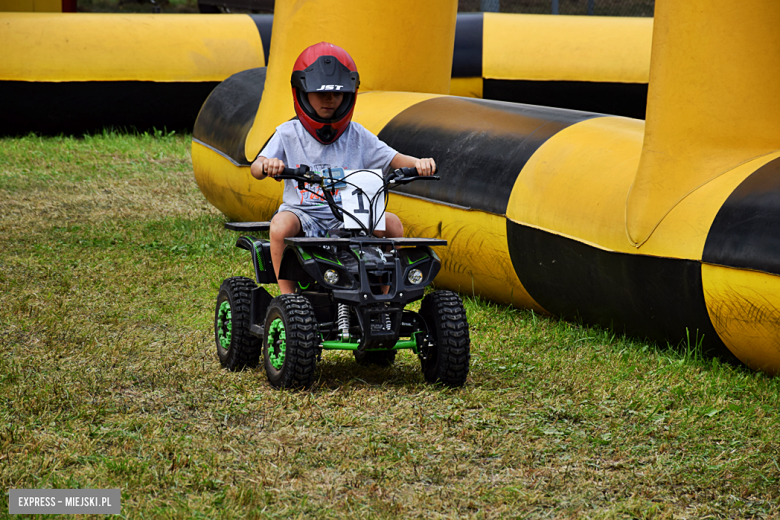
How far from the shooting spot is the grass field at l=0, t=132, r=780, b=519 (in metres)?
2.93

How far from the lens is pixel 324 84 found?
4.04 m

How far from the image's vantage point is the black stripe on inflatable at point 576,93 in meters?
10.7

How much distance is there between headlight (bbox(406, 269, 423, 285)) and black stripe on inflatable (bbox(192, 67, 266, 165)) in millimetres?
3325

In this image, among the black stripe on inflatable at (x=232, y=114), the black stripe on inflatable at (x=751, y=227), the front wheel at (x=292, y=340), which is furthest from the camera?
the black stripe on inflatable at (x=232, y=114)

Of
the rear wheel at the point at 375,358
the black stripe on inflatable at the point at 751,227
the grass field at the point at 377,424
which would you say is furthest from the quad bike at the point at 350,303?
the black stripe on inflatable at the point at 751,227

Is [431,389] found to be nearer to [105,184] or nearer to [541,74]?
[105,184]

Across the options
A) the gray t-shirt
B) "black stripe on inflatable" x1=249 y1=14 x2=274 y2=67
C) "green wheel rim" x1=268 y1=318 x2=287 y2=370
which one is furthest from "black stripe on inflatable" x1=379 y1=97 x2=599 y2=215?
"black stripe on inflatable" x1=249 y1=14 x2=274 y2=67

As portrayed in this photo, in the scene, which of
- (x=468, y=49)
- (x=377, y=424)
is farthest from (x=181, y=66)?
(x=377, y=424)

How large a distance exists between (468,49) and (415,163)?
7.09 meters

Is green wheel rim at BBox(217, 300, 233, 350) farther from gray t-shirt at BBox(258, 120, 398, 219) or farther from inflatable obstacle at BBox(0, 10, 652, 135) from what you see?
inflatable obstacle at BBox(0, 10, 652, 135)

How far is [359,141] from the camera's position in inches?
170

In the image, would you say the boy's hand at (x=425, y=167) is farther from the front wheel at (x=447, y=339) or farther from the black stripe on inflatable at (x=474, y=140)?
the black stripe on inflatable at (x=474, y=140)

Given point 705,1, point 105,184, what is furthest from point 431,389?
point 105,184

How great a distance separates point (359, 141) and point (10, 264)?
300 cm
